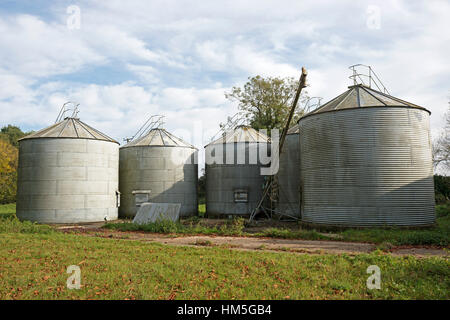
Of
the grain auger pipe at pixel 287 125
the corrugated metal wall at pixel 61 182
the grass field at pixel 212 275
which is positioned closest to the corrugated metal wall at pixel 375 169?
the grain auger pipe at pixel 287 125

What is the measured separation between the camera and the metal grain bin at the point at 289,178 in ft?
77.0

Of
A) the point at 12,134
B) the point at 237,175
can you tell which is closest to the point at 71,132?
the point at 237,175

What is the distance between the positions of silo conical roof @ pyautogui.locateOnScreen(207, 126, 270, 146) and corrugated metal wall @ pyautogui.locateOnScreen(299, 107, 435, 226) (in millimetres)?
8961

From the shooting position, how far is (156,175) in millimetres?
26469

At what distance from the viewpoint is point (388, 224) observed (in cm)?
1683

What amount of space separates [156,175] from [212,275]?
59.6ft

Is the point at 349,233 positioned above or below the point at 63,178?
below

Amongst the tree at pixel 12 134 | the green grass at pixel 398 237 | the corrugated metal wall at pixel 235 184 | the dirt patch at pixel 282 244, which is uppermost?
the tree at pixel 12 134

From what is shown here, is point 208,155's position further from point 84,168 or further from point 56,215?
point 56,215
